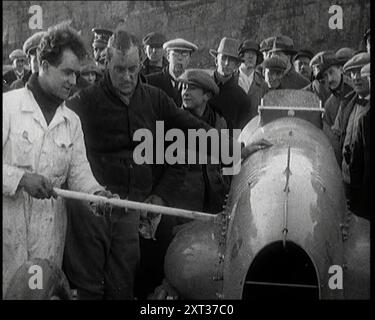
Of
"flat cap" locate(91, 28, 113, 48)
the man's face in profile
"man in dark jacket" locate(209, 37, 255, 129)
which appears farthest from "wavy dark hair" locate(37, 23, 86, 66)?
"man in dark jacket" locate(209, 37, 255, 129)

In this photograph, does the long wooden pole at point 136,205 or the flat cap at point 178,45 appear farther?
the flat cap at point 178,45

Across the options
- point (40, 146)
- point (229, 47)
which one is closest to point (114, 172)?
point (40, 146)

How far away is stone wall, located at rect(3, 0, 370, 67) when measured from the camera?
4785mm

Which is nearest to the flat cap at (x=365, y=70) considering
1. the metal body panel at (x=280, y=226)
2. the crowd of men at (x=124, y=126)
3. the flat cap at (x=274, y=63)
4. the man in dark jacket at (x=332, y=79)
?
the crowd of men at (x=124, y=126)

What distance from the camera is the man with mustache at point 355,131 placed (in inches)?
185

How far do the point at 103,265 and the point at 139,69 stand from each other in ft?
3.11

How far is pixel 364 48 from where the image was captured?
195 inches

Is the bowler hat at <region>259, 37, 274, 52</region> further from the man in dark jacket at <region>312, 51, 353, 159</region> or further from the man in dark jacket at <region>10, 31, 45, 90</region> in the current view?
the man in dark jacket at <region>10, 31, 45, 90</region>

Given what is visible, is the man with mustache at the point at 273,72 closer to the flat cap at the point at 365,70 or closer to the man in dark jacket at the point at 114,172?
the flat cap at the point at 365,70

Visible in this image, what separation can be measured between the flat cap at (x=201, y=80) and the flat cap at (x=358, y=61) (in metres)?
0.67

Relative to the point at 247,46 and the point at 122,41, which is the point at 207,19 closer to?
the point at 247,46

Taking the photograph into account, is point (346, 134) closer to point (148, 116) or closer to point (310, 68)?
point (310, 68)

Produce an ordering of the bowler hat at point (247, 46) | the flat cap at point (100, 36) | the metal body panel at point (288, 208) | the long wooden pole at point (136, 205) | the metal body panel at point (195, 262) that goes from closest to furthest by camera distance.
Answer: the metal body panel at point (288, 208) → the long wooden pole at point (136, 205) → the metal body panel at point (195, 262) → the flat cap at point (100, 36) → the bowler hat at point (247, 46)
